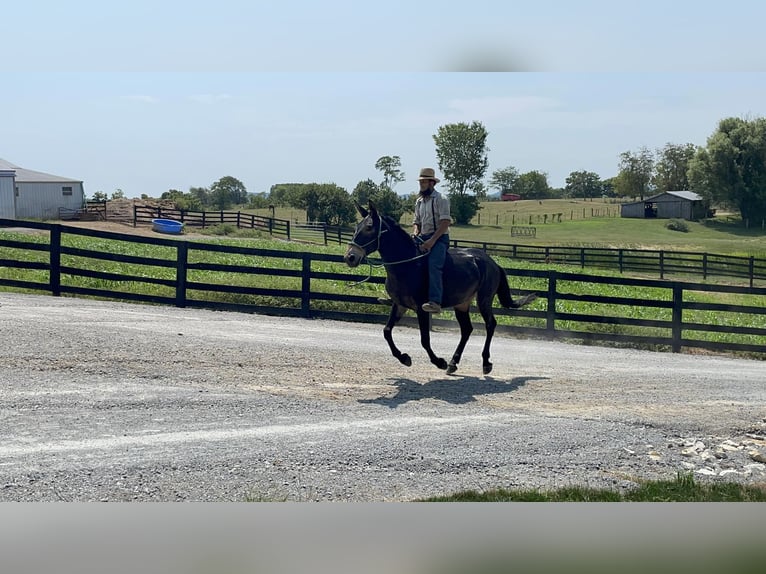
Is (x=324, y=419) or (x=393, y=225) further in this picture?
(x=393, y=225)

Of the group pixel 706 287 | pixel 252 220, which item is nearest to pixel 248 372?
pixel 252 220

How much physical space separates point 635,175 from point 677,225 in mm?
1143

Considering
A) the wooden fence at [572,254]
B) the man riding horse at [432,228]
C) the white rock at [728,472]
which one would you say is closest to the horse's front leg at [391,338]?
the man riding horse at [432,228]

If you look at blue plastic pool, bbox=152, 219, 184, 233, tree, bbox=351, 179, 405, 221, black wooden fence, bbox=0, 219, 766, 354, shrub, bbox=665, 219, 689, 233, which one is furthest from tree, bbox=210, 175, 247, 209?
shrub, bbox=665, 219, 689, 233

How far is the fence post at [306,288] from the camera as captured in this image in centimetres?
1248

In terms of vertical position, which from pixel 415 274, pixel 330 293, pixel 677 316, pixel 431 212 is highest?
pixel 431 212

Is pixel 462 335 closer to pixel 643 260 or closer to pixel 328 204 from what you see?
pixel 328 204

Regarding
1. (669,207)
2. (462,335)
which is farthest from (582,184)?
(462,335)

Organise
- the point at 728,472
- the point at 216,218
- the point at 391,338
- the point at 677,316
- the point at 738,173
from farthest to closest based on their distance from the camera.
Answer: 1. the point at 677,316
2. the point at 216,218
3. the point at 391,338
4. the point at 738,173
5. the point at 728,472

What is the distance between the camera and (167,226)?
10219 millimetres

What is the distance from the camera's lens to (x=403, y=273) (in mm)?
8195

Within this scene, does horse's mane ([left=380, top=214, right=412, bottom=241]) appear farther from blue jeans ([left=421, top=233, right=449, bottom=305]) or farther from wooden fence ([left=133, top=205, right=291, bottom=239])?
wooden fence ([left=133, top=205, right=291, bottom=239])

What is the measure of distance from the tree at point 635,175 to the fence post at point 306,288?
17.6ft

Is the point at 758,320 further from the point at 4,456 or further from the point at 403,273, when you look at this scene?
the point at 4,456
